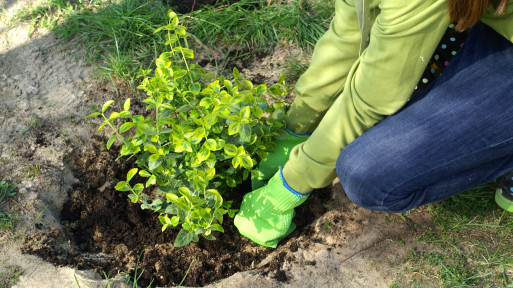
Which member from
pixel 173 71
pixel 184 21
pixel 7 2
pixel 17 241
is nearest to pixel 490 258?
pixel 173 71

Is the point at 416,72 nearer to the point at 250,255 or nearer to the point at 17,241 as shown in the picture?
the point at 250,255

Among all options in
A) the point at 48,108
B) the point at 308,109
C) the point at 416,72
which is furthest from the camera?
the point at 48,108

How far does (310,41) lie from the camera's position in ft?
10.0

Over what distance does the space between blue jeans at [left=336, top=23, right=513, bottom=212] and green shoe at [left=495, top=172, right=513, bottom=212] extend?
1.68 feet

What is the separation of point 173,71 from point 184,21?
3.97ft

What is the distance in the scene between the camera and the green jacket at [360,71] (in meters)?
1.38

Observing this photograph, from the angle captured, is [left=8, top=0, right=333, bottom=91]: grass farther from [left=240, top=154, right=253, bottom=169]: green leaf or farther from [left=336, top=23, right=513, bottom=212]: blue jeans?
[left=336, top=23, right=513, bottom=212]: blue jeans

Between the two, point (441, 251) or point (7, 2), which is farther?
point (7, 2)

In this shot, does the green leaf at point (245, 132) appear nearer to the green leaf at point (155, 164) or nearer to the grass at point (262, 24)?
the green leaf at point (155, 164)

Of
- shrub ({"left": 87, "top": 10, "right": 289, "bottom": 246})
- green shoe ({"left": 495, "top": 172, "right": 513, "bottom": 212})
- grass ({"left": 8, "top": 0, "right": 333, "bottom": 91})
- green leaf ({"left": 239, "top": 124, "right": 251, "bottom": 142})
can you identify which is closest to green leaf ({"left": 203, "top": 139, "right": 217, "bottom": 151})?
shrub ({"left": 87, "top": 10, "right": 289, "bottom": 246})

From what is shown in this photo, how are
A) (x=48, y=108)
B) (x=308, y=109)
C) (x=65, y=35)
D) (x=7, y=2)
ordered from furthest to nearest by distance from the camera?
(x=7, y=2) < (x=65, y=35) < (x=48, y=108) < (x=308, y=109)

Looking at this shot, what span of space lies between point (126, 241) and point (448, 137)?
1.43m

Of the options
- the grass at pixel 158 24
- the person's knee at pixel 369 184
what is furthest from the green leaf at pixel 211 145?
the grass at pixel 158 24

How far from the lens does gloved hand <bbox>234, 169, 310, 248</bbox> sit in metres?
2.06
